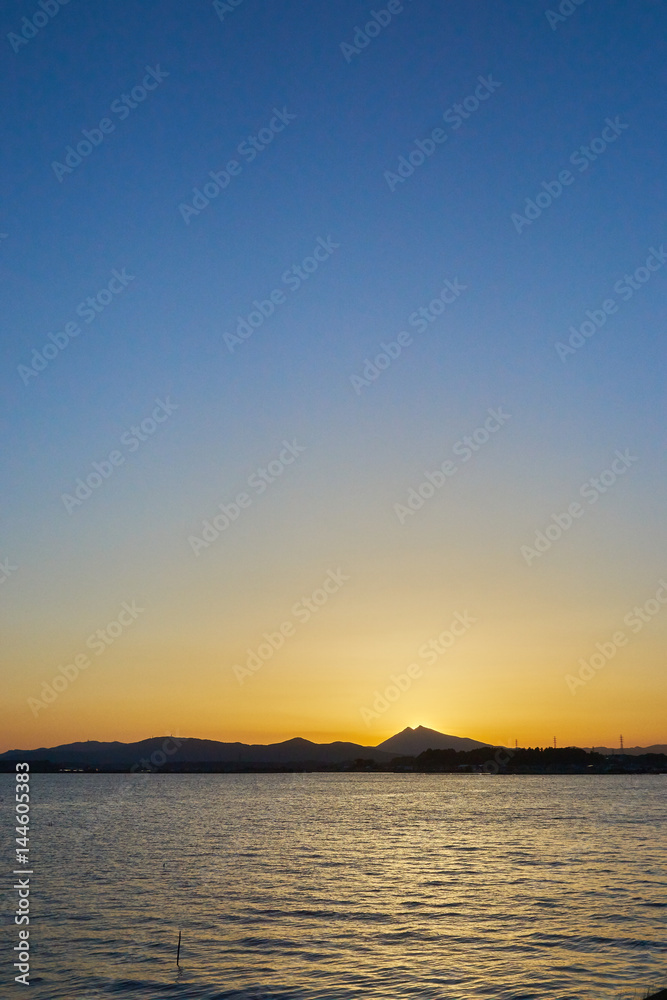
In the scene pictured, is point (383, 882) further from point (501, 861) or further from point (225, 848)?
point (225, 848)

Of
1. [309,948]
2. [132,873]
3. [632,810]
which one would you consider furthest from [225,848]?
[632,810]

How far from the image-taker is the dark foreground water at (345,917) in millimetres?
29719

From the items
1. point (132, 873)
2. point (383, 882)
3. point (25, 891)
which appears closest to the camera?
point (25, 891)

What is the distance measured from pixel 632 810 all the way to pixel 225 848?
290 feet

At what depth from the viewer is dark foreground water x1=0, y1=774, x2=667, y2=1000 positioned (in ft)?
97.5

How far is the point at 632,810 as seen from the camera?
13875 cm

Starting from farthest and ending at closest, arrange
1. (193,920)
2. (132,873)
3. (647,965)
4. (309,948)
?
(132,873)
(193,920)
(309,948)
(647,965)

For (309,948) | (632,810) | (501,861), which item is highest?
(309,948)

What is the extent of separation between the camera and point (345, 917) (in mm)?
42000

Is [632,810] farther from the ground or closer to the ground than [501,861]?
closer to the ground

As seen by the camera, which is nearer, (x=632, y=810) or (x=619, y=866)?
(x=619, y=866)

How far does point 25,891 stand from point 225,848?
3035 centimetres

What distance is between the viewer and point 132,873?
60.2m

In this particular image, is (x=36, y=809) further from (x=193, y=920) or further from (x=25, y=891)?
(x=193, y=920)
